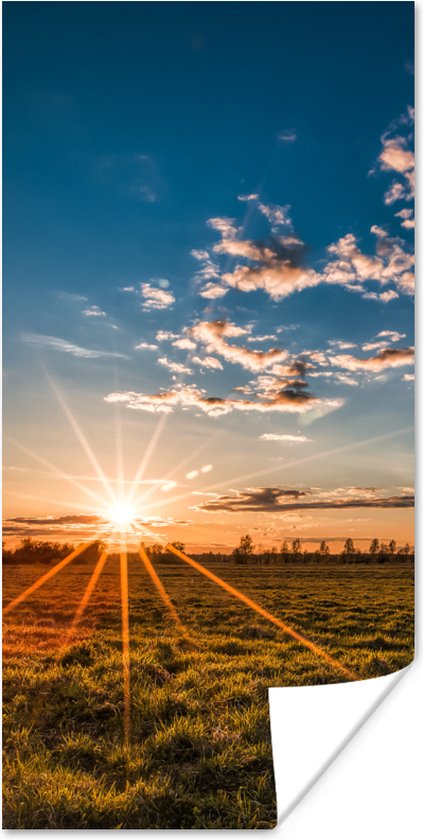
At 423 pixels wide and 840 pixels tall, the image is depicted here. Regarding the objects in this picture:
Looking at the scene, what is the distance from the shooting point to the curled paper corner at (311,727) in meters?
4.18

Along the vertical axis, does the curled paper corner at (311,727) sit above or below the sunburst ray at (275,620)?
above

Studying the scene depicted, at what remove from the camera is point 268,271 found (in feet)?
25.6

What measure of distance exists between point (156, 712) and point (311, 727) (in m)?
→ 1.26

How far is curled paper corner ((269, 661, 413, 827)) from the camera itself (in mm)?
4180

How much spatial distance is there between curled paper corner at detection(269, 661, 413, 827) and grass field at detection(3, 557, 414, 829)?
0.37 ft

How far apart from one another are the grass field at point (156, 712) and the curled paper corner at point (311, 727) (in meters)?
0.11

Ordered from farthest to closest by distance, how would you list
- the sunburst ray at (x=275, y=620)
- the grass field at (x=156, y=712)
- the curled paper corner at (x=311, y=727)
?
the sunburst ray at (x=275, y=620)
the curled paper corner at (x=311, y=727)
the grass field at (x=156, y=712)

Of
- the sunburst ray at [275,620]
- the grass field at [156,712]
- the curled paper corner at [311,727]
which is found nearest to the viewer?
the grass field at [156,712]

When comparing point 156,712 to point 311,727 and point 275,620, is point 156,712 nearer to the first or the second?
point 311,727

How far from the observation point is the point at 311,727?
452 cm

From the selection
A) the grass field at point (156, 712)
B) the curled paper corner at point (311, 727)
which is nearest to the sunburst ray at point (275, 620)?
the grass field at point (156, 712)

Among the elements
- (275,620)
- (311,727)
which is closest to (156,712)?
(311,727)

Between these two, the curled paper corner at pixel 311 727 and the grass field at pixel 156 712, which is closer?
the grass field at pixel 156 712

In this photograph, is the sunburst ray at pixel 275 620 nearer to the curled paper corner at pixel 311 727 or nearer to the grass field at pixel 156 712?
the grass field at pixel 156 712
